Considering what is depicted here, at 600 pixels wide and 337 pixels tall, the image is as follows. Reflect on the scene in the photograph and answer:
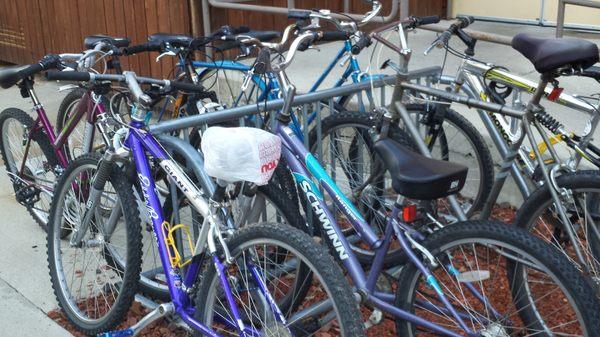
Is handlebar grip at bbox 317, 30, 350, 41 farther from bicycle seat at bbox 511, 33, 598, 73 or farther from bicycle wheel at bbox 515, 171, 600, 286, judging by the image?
bicycle wheel at bbox 515, 171, 600, 286

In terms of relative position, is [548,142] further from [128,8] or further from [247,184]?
[128,8]

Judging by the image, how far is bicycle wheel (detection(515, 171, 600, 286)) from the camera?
291 centimetres

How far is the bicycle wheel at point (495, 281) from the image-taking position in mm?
2393

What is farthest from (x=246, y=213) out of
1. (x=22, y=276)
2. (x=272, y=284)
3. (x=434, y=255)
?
(x=22, y=276)

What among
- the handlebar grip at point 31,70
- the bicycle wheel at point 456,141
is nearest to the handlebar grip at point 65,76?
the handlebar grip at point 31,70

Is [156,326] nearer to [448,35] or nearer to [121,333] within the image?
[121,333]

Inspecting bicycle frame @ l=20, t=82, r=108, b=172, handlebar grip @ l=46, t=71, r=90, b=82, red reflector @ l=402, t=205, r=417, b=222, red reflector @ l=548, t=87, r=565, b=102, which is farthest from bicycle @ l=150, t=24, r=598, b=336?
bicycle frame @ l=20, t=82, r=108, b=172

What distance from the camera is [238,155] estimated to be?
8.73 feet

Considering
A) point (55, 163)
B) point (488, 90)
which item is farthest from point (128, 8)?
point (488, 90)

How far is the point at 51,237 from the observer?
3.64 m

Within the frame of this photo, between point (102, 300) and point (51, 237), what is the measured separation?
1.34ft

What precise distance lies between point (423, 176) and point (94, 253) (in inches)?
74.9

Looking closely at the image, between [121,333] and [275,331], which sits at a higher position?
[275,331]

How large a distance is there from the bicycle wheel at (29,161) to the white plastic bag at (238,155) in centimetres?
193
